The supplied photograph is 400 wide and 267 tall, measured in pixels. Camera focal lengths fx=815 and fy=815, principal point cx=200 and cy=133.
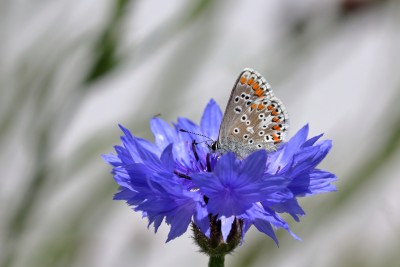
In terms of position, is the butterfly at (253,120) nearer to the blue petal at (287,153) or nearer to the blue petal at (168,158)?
the blue petal at (287,153)

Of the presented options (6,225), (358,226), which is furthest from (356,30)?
(6,225)

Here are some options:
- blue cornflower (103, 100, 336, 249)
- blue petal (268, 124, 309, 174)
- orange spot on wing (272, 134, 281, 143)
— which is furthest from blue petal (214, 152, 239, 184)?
orange spot on wing (272, 134, 281, 143)

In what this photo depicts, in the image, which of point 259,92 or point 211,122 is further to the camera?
point 211,122

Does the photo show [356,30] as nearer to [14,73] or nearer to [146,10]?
[14,73]

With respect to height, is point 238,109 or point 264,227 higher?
point 238,109

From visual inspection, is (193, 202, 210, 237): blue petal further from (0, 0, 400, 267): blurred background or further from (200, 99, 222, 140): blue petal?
(0, 0, 400, 267): blurred background

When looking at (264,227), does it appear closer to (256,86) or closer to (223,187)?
(223,187)

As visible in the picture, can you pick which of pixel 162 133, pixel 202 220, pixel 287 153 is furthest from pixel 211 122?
pixel 202 220
